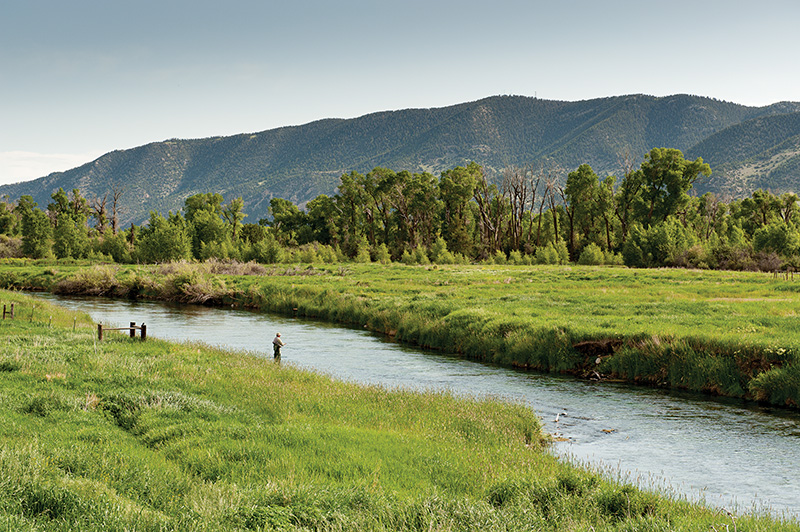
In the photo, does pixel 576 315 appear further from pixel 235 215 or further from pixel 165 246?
pixel 235 215

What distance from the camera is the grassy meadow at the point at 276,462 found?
7922 mm

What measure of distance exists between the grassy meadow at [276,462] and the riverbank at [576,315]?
872cm

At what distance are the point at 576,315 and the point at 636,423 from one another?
14.1 metres

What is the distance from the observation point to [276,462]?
10.5m

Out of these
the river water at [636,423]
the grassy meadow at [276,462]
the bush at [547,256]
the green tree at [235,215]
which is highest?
the green tree at [235,215]

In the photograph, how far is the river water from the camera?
1262cm

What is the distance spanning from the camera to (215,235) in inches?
4370

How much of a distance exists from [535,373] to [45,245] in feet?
363

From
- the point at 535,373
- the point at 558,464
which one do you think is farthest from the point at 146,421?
the point at 535,373

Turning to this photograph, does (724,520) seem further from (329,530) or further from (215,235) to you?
(215,235)

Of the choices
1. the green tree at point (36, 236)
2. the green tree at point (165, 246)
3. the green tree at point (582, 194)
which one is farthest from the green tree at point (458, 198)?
the green tree at point (36, 236)

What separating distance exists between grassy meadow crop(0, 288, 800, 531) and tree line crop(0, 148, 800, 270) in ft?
232

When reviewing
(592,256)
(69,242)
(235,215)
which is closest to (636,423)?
(592,256)

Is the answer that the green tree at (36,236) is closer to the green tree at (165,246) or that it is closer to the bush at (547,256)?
the green tree at (165,246)
